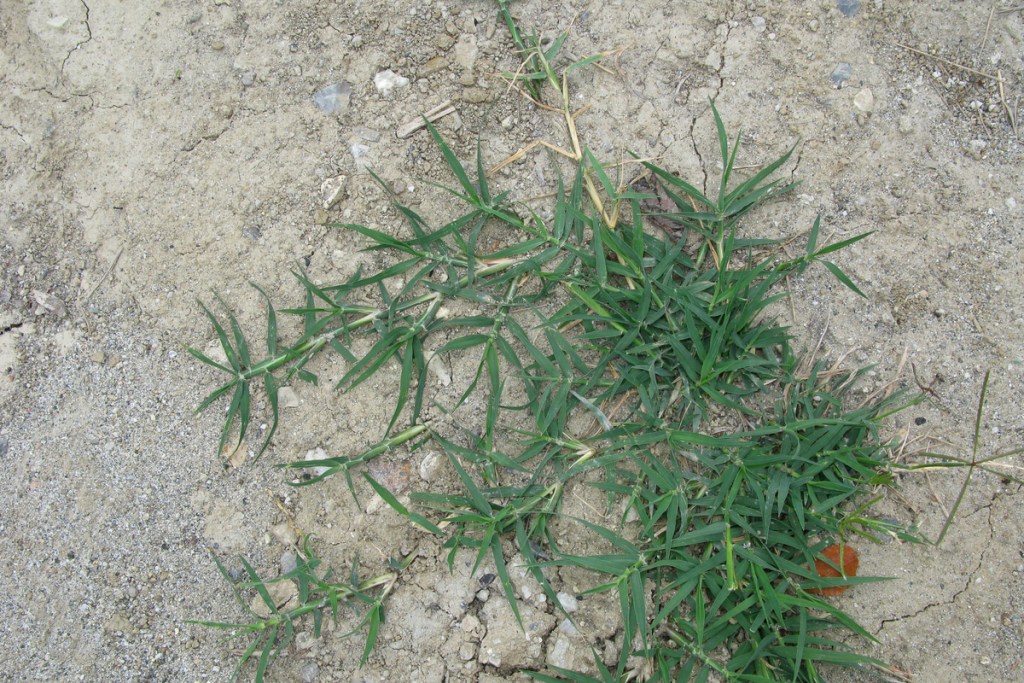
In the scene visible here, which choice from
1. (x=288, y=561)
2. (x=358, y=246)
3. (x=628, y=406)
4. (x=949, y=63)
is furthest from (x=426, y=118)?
(x=949, y=63)

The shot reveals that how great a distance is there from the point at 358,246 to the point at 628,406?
935 mm

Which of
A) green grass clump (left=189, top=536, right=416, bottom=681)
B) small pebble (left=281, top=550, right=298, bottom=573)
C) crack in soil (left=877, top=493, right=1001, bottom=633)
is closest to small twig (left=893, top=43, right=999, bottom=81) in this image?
crack in soil (left=877, top=493, right=1001, bottom=633)

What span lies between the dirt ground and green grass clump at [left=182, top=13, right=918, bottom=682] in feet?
0.28

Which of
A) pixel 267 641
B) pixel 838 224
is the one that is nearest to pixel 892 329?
pixel 838 224

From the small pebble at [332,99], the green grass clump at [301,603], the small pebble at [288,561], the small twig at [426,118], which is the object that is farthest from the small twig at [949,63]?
the small pebble at [288,561]

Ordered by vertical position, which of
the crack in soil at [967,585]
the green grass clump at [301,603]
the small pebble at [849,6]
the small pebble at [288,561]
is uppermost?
the small pebble at [849,6]

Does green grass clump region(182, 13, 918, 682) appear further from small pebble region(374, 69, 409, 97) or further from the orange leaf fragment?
small pebble region(374, 69, 409, 97)

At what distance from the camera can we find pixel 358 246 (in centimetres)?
209

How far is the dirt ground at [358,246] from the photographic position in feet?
6.42

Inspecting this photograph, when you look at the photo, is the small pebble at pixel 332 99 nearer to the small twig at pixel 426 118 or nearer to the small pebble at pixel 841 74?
the small twig at pixel 426 118

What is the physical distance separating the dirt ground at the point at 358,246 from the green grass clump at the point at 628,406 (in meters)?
0.08

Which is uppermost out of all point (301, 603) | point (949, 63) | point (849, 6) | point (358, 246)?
point (849, 6)

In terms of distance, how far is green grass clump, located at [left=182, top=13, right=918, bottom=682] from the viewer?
6.24 feet

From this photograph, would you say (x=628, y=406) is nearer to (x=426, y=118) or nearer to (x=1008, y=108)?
(x=426, y=118)
